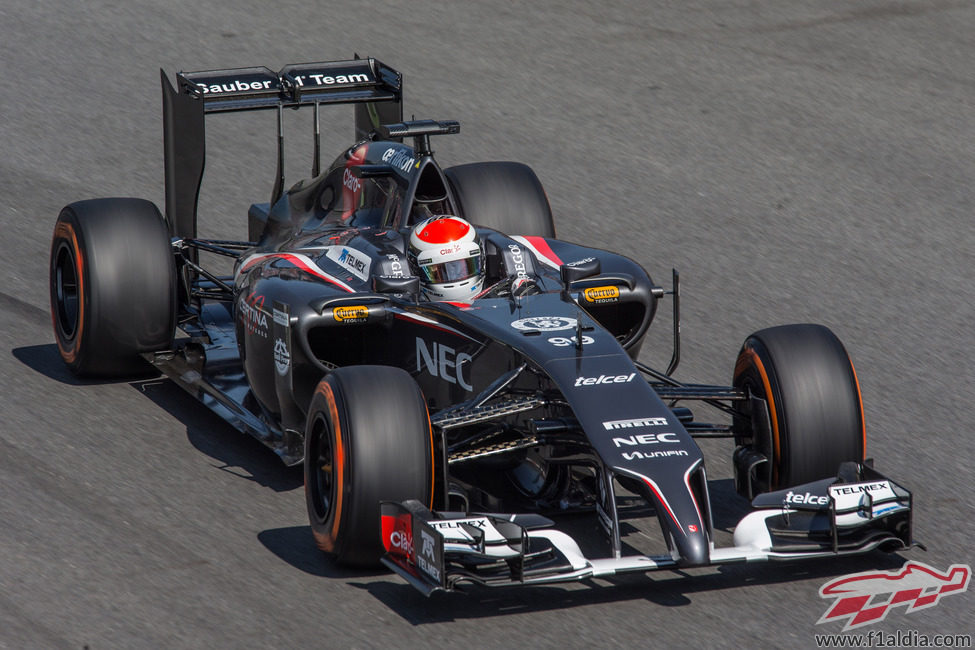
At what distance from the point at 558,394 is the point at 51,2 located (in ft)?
41.6

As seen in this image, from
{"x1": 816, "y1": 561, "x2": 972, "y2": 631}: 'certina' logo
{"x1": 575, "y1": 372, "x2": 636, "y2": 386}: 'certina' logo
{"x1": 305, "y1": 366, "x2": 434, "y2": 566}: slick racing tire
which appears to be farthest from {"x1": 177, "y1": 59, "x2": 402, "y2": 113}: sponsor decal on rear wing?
{"x1": 816, "y1": 561, "x2": 972, "y2": 631}: 'certina' logo

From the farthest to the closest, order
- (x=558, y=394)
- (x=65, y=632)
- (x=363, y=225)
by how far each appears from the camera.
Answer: (x=363, y=225), (x=558, y=394), (x=65, y=632)

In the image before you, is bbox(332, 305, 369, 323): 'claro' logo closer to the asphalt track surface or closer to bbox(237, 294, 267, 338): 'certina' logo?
bbox(237, 294, 267, 338): 'certina' logo

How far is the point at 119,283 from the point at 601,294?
289 cm

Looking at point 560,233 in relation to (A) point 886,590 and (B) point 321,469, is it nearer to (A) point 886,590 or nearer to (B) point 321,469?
(B) point 321,469

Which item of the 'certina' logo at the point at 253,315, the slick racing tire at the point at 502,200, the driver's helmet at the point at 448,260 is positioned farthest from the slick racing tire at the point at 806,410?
the slick racing tire at the point at 502,200

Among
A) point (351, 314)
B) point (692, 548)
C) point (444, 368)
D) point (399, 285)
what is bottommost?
point (692, 548)

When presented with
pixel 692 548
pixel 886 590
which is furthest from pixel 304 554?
pixel 886 590

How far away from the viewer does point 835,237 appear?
1195 centimetres

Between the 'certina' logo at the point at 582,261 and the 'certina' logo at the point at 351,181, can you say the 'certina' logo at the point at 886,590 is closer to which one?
the 'certina' logo at the point at 582,261

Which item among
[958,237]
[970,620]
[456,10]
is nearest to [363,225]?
[970,620]

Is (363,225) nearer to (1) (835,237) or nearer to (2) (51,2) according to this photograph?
(1) (835,237)

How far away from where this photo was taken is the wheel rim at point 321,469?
6.87 meters

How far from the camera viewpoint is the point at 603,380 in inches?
265
